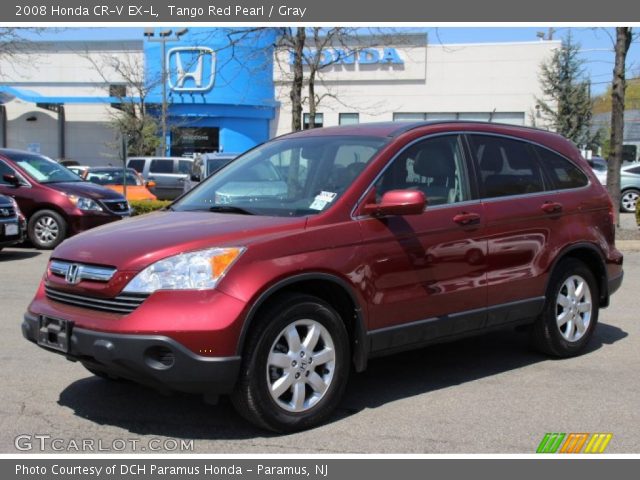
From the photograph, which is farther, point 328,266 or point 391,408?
point 391,408

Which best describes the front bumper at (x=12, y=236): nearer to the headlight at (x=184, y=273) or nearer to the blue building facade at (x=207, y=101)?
the headlight at (x=184, y=273)

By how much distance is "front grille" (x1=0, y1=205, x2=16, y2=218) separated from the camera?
11414mm

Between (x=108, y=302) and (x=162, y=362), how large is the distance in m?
0.48

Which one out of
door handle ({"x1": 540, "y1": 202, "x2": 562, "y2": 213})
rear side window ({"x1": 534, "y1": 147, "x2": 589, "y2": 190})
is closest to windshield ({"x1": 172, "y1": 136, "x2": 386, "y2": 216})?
door handle ({"x1": 540, "y1": 202, "x2": 562, "y2": 213})

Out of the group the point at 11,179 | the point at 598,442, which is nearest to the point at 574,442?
the point at 598,442

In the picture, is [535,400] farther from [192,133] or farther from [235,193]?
[192,133]

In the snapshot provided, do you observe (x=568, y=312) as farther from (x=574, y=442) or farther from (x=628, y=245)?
(x=628, y=245)

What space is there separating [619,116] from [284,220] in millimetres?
13043

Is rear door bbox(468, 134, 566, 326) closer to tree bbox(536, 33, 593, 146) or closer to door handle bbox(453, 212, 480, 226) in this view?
door handle bbox(453, 212, 480, 226)

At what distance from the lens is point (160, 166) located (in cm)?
2727

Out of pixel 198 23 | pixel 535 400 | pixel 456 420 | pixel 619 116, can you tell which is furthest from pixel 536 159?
pixel 619 116

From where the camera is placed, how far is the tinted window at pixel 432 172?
5141 mm

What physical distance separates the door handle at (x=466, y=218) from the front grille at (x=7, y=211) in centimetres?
841

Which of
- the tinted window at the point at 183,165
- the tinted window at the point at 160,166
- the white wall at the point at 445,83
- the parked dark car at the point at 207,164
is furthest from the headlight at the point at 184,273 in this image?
the white wall at the point at 445,83
